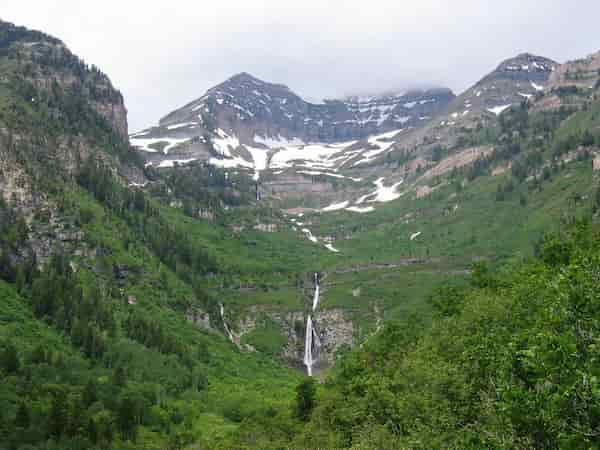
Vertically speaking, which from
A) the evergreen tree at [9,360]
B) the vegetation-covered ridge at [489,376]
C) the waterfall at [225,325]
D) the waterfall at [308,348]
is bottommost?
the waterfall at [308,348]

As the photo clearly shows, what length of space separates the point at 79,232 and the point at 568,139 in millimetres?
165525

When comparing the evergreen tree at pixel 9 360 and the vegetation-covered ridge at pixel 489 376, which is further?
the evergreen tree at pixel 9 360

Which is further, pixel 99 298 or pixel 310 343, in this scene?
pixel 310 343

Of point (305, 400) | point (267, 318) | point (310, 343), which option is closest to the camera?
point (305, 400)

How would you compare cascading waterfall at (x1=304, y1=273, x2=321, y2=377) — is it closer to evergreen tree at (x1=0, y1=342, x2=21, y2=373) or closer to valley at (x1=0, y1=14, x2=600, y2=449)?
valley at (x1=0, y1=14, x2=600, y2=449)

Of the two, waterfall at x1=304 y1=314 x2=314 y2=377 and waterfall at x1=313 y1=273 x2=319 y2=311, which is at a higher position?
waterfall at x1=313 y1=273 x2=319 y2=311

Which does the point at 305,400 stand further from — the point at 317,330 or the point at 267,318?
the point at 267,318

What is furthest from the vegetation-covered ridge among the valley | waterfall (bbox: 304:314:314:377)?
waterfall (bbox: 304:314:314:377)

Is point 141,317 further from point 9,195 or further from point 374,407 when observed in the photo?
point 374,407

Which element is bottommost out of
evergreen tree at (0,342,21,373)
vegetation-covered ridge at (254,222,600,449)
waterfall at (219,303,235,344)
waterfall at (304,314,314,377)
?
waterfall at (304,314,314,377)

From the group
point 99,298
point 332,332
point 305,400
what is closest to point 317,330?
point 332,332

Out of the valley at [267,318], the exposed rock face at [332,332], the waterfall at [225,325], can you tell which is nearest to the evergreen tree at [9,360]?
the valley at [267,318]

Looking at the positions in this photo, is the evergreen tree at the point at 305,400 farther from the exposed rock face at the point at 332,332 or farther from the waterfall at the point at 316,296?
the waterfall at the point at 316,296

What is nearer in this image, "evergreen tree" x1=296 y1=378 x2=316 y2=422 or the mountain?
"evergreen tree" x1=296 y1=378 x2=316 y2=422
